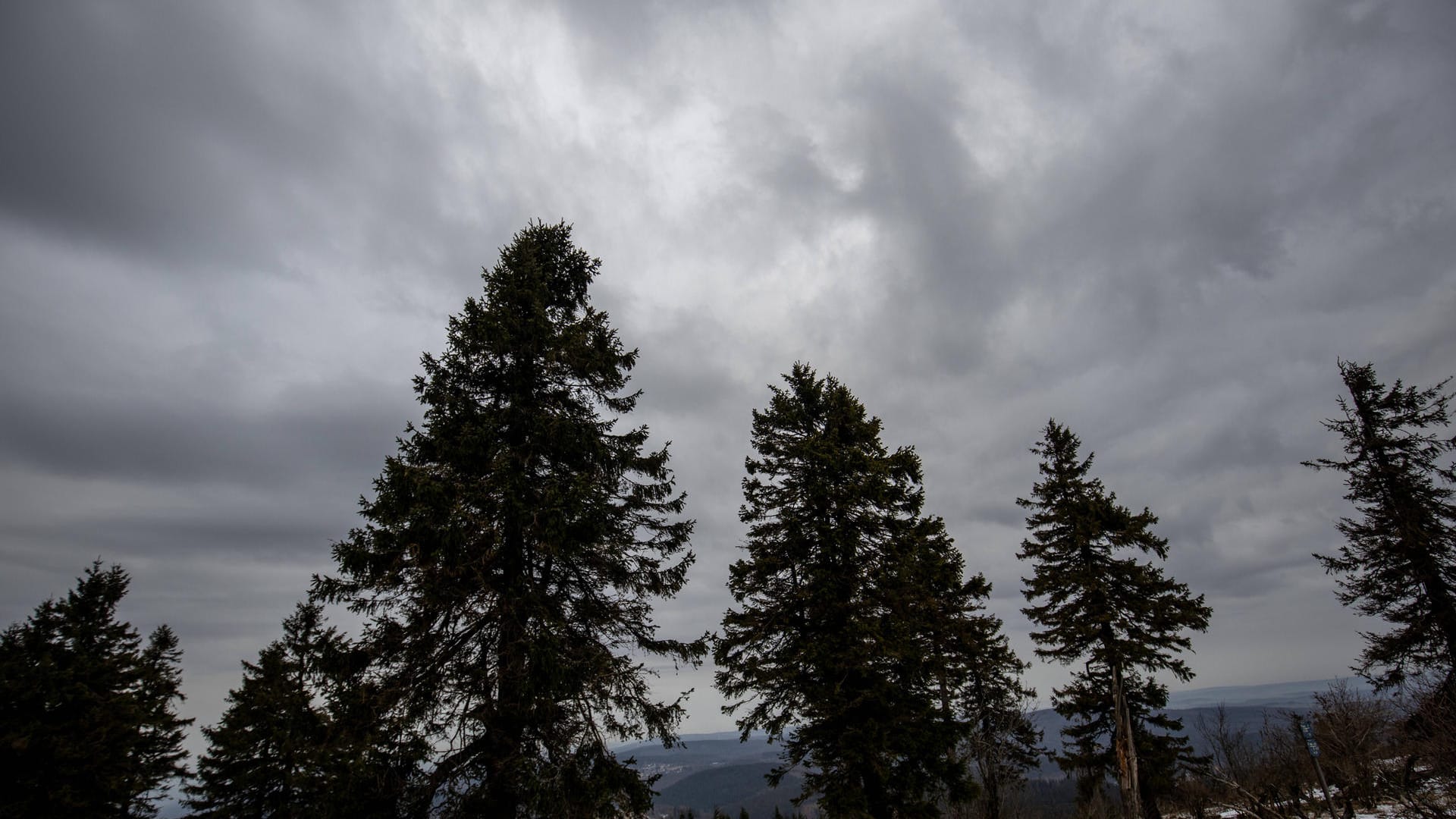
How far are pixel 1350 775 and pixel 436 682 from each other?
104ft

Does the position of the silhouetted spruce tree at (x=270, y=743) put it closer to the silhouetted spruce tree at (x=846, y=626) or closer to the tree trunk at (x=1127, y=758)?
the silhouetted spruce tree at (x=846, y=626)

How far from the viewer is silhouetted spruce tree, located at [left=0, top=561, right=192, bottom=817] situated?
1798 cm

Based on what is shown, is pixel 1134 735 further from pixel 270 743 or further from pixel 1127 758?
pixel 270 743

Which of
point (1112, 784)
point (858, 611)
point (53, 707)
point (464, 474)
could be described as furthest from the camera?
point (1112, 784)

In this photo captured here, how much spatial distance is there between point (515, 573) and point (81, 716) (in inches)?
748

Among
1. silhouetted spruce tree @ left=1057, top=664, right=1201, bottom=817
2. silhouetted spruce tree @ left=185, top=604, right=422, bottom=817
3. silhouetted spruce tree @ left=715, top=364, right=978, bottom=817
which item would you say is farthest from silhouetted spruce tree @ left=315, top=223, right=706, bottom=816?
silhouetted spruce tree @ left=1057, top=664, right=1201, bottom=817

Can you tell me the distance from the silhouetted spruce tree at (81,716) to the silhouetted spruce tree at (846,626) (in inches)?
790

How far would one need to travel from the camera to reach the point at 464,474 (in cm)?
1233

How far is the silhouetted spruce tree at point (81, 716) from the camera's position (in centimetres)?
1798

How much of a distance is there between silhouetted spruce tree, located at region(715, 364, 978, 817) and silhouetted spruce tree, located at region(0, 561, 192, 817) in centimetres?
2007

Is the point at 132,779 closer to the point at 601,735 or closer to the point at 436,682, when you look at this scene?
the point at 436,682

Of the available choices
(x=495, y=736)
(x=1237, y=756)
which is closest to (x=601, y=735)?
(x=495, y=736)

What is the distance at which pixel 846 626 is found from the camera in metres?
15.8

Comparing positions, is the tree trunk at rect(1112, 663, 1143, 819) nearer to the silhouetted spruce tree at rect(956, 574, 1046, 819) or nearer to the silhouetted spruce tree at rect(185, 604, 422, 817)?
the silhouetted spruce tree at rect(956, 574, 1046, 819)
